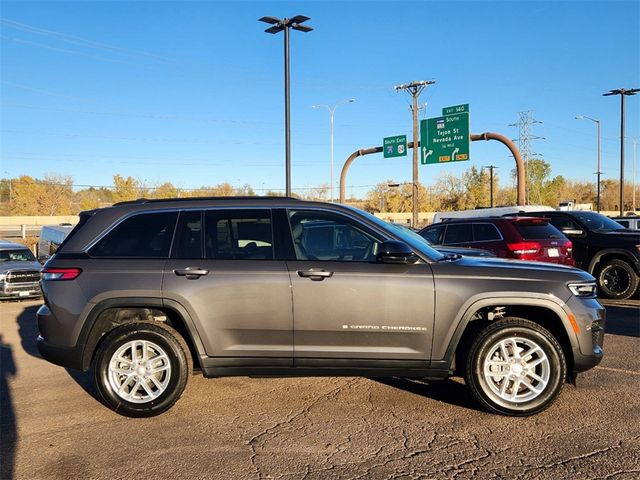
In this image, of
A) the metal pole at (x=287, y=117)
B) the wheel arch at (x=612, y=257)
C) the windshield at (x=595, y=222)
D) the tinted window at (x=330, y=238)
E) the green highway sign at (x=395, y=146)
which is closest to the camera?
the tinted window at (x=330, y=238)

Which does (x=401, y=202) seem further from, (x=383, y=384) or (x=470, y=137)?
(x=383, y=384)

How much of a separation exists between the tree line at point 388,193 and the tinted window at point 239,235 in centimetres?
6024

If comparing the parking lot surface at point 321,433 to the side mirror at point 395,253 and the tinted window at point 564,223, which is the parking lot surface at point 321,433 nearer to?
the side mirror at point 395,253

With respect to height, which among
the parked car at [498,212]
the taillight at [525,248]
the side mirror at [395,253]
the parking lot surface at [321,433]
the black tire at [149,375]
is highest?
the parked car at [498,212]

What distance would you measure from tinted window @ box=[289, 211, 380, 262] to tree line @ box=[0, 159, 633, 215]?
6015 cm

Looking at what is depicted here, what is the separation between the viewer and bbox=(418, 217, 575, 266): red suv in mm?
9836

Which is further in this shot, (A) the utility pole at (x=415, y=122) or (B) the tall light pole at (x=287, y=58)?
(A) the utility pole at (x=415, y=122)

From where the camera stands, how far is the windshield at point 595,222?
11.7 m

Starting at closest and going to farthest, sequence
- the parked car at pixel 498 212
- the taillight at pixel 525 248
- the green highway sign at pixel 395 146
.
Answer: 1. the taillight at pixel 525 248
2. the parked car at pixel 498 212
3. the green highway sign at pixel 395 146

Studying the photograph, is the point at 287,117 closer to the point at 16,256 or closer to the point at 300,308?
the point at 16,256

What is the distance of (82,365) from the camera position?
4.70 meters

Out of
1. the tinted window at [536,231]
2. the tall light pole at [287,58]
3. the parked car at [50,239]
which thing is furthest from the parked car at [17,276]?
the tinted window at [536,231]

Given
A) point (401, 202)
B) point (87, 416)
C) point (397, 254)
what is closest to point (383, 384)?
point (397, 254)

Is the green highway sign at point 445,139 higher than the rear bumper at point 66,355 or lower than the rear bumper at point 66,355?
higher
